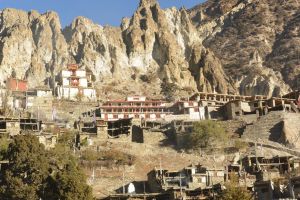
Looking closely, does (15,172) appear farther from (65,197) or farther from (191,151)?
(191,151)

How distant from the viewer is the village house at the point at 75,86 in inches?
4931

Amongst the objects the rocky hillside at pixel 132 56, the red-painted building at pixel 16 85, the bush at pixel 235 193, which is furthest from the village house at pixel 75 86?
the bush at pixel 235 193

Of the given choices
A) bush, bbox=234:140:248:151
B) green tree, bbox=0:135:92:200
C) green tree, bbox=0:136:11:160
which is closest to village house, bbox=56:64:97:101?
green tree, bbox=0:136:11:160

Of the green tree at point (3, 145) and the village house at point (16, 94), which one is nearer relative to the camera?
the green tree at point (3, 145)

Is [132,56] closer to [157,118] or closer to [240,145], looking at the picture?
[157,118]

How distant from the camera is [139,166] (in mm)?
82062

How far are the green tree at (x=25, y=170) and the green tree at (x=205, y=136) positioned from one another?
106 ft

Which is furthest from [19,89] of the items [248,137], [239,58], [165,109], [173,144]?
[239,58]

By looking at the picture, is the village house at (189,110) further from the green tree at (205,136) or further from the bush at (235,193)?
the bush at (235,193)

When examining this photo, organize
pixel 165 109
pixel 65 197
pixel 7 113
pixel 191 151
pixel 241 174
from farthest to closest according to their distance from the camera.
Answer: pixel 165 109 < pixel 7 113 < pixel 191 151 < pixel 241 174 < pixel 65 197

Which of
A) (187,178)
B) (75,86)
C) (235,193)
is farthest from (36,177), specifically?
(75,86)

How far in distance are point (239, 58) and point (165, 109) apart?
78.4 m

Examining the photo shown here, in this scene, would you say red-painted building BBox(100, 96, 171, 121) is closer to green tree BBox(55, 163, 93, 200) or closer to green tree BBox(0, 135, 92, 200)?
green tree BBox(0, 135, 92, 200)

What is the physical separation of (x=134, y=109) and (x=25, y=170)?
54.3 metres
